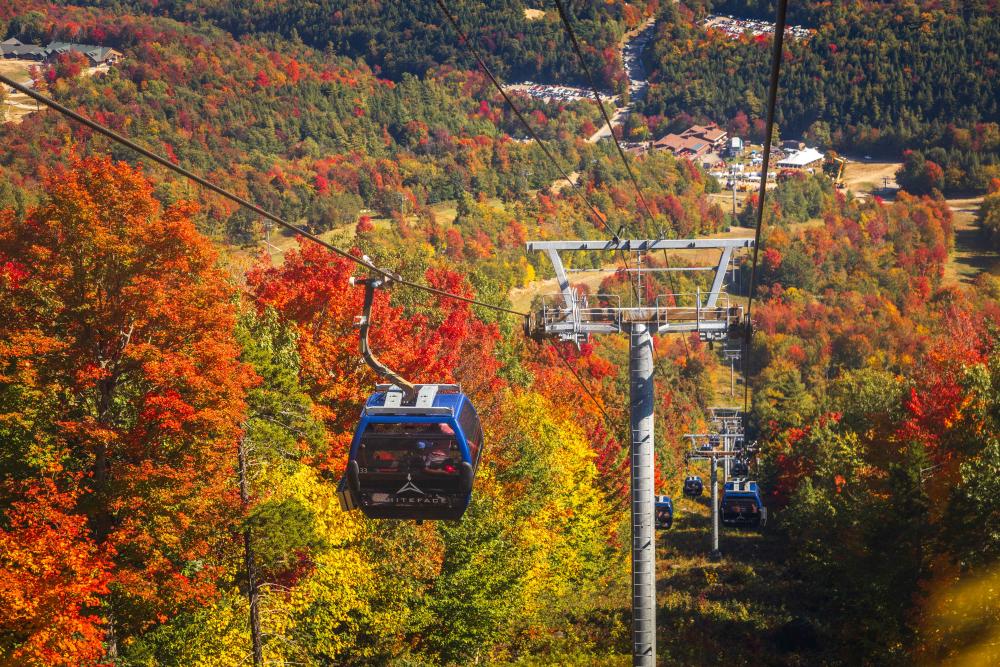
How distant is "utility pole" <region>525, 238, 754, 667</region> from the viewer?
19844 mm

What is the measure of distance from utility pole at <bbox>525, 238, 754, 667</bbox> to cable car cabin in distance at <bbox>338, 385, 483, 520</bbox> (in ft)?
13.3

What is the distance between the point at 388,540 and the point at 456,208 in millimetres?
123670

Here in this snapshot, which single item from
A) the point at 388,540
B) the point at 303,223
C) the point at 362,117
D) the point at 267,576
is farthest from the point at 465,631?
the point at 362,117

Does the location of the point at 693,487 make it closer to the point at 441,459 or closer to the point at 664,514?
the point at 664,514

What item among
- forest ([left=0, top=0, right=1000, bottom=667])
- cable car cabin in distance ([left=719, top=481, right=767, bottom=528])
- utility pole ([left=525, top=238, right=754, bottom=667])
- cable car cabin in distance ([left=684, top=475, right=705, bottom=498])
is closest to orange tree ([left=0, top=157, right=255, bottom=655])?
forest ([left=0, top=0, right=1000, bottom=667])

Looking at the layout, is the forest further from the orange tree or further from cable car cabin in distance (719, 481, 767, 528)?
cable car cabin in distance (719, 481, 767, 528)

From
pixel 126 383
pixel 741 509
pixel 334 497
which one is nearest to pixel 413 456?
pixel 334 497

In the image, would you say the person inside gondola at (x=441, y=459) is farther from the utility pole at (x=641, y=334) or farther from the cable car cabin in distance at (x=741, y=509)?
the cable car cabin in distance at (x=741, y=509)

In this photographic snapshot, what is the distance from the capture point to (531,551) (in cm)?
3688

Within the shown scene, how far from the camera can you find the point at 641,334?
2133 centimetres

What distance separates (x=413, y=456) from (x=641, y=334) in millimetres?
6512

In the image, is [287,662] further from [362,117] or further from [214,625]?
[362,117]

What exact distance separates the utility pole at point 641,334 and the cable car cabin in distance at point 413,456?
13.3ft

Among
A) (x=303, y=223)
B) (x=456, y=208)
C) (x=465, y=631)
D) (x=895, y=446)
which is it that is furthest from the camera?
(x=456, y=208)
